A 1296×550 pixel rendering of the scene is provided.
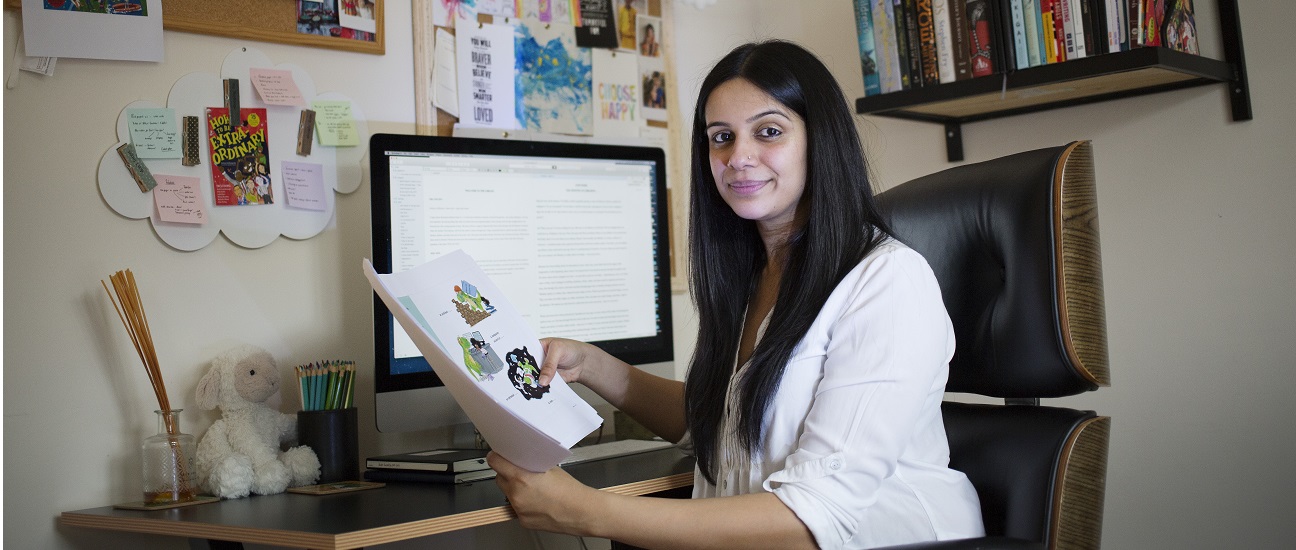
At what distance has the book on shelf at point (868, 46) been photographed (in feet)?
6.56

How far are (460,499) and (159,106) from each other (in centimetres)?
74

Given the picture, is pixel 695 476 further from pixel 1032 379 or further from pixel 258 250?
pixel 258 250

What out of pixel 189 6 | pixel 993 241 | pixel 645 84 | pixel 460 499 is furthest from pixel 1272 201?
pixel 189 6

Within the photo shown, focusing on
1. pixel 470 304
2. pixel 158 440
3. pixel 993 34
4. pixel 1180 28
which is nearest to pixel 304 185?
pixel 158 440

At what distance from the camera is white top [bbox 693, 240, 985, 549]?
1070 millimetres

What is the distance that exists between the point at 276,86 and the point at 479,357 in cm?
70

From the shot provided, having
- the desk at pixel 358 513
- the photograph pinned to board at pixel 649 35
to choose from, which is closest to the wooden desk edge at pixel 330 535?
the desk at pixel 358 513

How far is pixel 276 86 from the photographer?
1.59 metres

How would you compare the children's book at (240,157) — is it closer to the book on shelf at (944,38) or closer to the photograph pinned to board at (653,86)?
the photograph pinned to board at (653,86)

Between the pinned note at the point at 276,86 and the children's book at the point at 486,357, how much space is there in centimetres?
56

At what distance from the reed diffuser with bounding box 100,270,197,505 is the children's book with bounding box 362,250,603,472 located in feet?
1.37

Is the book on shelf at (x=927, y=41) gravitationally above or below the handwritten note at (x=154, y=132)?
above

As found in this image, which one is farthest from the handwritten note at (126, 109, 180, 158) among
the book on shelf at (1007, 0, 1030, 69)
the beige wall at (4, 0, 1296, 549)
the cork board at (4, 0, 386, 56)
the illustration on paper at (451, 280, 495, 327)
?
the book on shelf at (1007, 0, 1030, 69)

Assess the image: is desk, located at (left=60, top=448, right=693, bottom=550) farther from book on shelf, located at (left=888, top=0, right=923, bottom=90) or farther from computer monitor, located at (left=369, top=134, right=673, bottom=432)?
book on shelf, located at (left=888, top=0, right=923, bottom=90)
